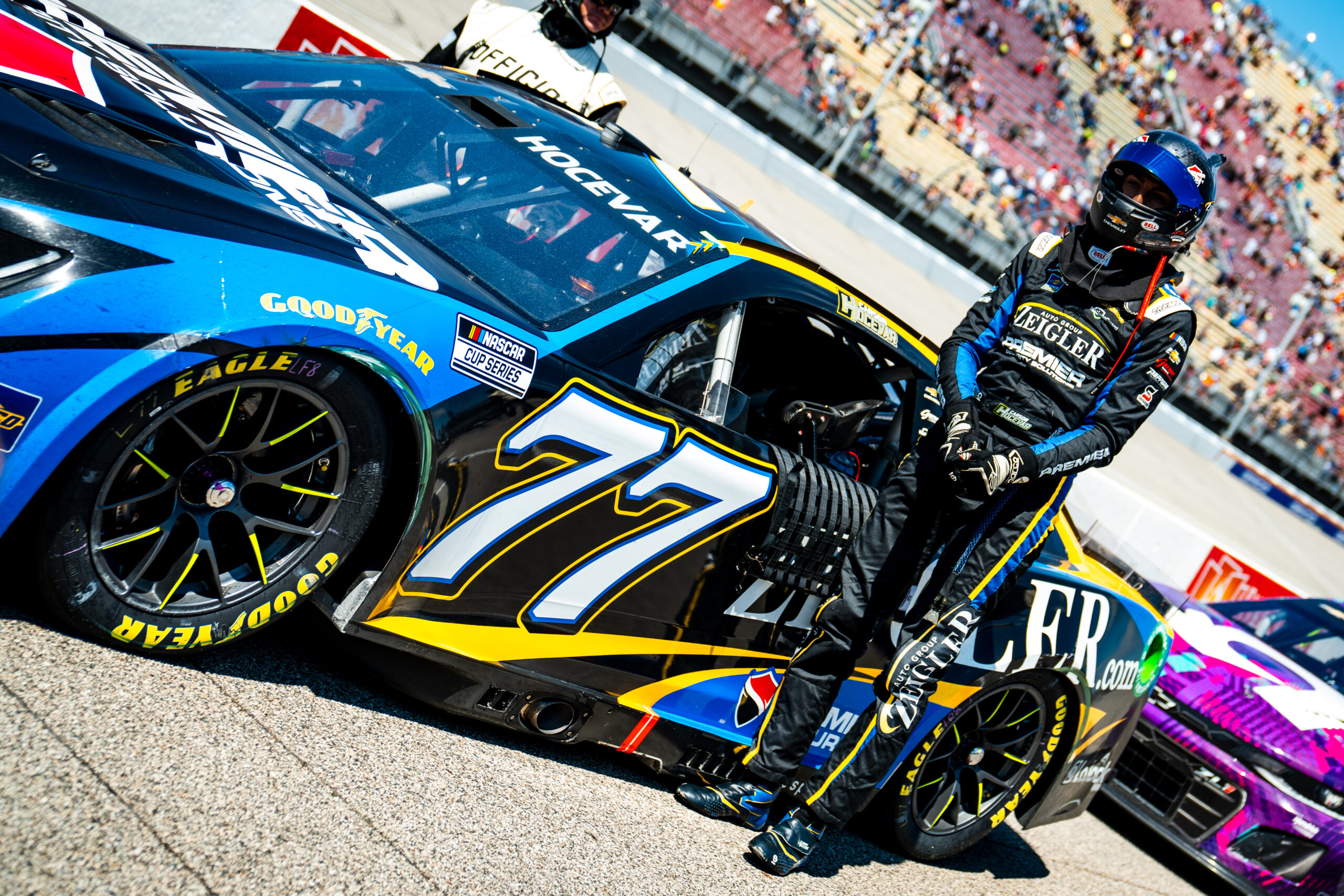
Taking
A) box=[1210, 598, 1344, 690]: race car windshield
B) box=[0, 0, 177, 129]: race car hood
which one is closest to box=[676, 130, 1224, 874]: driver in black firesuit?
box=[0, 0, 177, 129]: race car hood

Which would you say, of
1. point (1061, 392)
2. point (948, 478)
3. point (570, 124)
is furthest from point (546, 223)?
point (1061, 392)

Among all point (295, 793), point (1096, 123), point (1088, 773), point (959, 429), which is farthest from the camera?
point (1096, 123)

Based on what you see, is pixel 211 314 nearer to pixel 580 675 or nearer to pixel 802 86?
pixel 580 675

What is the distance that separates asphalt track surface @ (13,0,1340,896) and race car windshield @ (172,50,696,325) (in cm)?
105

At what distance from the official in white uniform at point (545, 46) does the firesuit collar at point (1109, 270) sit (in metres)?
2.38

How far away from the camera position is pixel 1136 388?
3.13 m

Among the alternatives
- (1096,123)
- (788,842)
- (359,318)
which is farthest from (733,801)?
(1096,123)

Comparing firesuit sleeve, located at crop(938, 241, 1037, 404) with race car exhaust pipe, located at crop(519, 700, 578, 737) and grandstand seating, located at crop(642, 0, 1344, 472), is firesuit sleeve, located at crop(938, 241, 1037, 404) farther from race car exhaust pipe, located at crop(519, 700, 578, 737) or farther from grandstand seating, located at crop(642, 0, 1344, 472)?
grandstand seating, located at crop(642, 0, 1344, 472)

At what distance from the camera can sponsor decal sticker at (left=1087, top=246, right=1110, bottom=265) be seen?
315 cm

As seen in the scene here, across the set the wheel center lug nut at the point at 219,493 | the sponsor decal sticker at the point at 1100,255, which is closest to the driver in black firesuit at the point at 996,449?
the sponsor decal sticker at the point at 1100,255

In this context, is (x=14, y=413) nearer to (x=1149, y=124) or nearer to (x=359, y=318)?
(x=359, y=318)

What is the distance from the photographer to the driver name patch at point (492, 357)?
2.41 m

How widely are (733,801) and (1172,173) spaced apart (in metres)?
2.32

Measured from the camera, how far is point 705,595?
2949 millimetres
